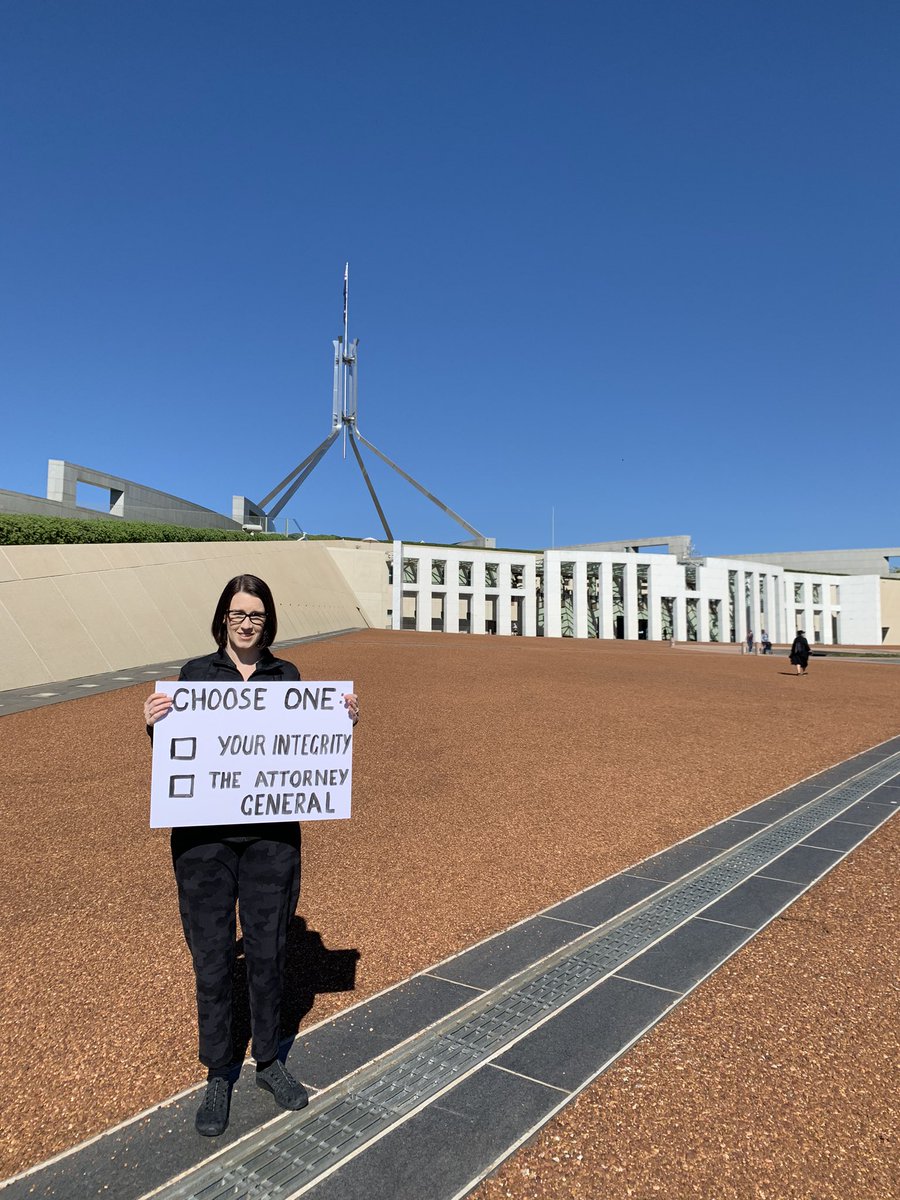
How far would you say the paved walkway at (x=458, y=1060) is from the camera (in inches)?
93.0

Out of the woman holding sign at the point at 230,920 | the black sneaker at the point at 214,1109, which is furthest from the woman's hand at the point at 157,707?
the black sneaker at the point at 214,1109

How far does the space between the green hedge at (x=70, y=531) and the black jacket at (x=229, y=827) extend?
15.1m

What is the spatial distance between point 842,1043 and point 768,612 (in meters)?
54.2

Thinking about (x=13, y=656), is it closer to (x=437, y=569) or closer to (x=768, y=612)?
(x=437, y=569)

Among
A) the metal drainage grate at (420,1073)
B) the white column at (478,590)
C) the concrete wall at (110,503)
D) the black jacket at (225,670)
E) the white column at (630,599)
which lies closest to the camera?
the metal drainage grate at (420,1073)

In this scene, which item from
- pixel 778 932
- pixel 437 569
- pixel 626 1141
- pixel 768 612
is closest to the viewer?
pixel 626 1141

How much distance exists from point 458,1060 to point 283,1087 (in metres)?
0.70

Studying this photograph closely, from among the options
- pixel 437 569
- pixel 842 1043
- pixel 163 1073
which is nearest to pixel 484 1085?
pixel 163 1073

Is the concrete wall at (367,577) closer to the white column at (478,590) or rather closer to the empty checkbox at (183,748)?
the white column at (478,590)

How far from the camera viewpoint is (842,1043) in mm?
3146

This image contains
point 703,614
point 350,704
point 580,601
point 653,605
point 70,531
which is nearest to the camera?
point 350,704

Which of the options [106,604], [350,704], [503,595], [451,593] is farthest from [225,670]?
[503,595]

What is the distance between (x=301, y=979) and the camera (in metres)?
3.68

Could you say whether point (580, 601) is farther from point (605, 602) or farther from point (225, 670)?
point (225, 670)
